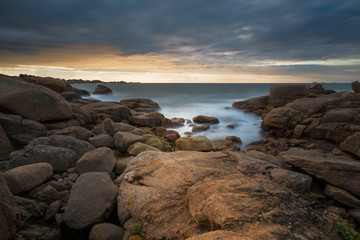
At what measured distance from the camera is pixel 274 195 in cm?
319

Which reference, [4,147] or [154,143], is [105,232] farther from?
[154,143]

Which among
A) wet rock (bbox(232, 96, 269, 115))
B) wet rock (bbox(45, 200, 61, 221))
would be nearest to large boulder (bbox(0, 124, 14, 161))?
wet rock (bbox(45, 200, 61, 221))

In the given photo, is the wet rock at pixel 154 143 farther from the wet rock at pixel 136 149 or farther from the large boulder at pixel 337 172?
the large boulder at pixel 337 172

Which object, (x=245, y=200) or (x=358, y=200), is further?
(x=358, y=200)

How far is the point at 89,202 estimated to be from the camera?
13.5 feet

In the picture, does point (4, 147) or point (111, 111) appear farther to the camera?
point (111, 111)

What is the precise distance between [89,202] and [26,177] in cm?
202

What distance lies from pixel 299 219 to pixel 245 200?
0.80 meters

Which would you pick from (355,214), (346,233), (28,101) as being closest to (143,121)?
(28,101)

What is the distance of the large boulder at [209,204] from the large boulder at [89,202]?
33cm

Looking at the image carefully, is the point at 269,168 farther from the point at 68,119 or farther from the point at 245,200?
the point at 68,119

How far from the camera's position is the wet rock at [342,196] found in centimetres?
448

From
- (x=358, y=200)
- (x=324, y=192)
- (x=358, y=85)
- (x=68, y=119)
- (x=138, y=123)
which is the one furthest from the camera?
(x=358, y=85)

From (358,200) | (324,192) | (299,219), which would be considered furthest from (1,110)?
(358,200)
